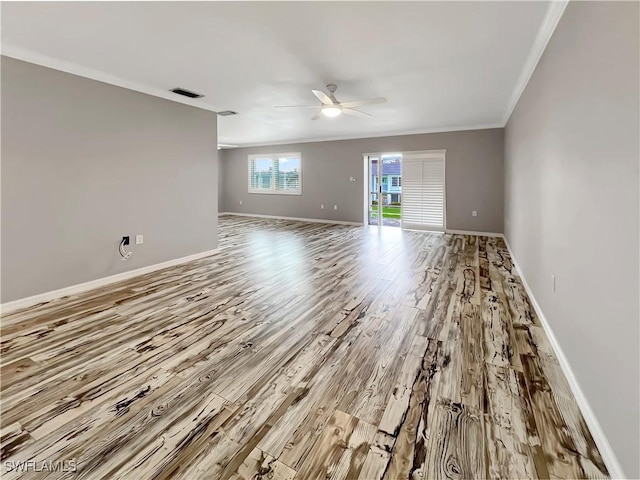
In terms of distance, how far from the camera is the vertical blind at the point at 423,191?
7.64m

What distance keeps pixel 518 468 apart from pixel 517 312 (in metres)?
1.90

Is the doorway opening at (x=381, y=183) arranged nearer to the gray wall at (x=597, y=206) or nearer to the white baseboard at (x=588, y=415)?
the gray wall at (x=597, y=206)

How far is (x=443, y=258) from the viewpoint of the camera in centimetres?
510

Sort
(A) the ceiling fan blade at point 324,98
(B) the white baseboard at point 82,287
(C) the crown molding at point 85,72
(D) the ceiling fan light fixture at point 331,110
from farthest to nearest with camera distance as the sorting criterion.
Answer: (D) the ceiling fan light fixture at point 331,110 → (A) the ceiling fan blade at point 324,98 → (B) the white baseboard at point 82,287 → (C) the crown molding at point 85,72

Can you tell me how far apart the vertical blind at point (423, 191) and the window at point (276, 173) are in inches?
→ 131

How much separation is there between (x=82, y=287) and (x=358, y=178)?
6.66m

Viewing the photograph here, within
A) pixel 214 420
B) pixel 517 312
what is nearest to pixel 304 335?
pixel 214 420

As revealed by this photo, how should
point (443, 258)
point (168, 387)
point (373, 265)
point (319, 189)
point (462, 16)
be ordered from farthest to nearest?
point (319, 189)
point (443, 258)
point (373, 265)
point (462, 16)
point (168, 387)

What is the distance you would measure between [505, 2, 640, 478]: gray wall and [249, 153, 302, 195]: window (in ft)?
25.0

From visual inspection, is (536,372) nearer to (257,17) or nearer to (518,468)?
(518,468)

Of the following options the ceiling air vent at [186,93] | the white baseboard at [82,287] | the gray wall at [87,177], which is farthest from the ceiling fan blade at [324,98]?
the white baseboard at [82,287]

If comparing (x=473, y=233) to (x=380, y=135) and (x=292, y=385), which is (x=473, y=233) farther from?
(x=292, y=385)

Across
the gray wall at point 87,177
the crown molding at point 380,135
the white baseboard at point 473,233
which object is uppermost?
the crown molding at point 380,135

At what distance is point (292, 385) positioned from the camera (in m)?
1.94
